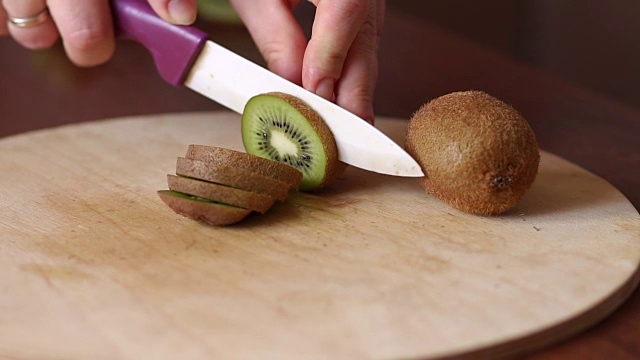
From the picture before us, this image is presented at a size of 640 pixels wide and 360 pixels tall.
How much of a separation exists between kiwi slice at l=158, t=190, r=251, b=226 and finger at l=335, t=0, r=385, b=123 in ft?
1.60

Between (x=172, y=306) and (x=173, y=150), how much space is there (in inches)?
41.5

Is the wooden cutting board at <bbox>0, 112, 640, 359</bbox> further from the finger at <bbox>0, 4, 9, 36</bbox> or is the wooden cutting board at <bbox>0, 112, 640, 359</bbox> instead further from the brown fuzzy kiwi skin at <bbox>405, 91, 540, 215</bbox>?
the finger at <bbox>0, 4, 9, 36</bbox>

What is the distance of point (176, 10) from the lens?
2396mm

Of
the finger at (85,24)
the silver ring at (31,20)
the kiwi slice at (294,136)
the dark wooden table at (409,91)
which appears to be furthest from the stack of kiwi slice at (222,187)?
the dark wooden table at (409,91)

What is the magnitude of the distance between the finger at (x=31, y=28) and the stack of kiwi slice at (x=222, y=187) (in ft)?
3.07

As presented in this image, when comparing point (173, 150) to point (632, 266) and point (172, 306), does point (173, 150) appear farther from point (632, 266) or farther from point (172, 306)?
point (632, 266)

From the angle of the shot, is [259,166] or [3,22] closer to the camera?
[259,166]

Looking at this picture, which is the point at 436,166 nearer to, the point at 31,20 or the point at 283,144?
the point at 283,144

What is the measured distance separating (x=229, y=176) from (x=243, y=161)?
7 centimetres

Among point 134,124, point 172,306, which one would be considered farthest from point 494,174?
point 134,124

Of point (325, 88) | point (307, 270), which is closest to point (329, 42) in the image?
point (325, 88)

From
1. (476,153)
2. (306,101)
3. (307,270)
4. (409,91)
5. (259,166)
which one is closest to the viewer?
(307,270)

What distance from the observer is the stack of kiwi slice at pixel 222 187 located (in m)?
2.01

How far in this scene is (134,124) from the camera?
9.32ft
